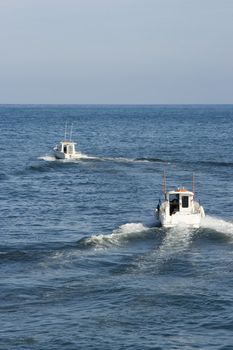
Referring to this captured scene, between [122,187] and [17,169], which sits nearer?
[122,187]

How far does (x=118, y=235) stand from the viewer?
52.4 meters

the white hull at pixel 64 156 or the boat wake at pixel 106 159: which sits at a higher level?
the white hull at pixel 64 156

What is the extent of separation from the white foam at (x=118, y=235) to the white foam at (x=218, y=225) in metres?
4.52

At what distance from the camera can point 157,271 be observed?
42.7m

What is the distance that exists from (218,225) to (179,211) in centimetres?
309

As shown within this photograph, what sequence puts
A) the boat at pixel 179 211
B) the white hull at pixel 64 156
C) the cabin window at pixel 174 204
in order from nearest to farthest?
1. the boat at pixel 179 211
2. the cabin window at pixel 174 204
3. the white hull at pixel 64 156

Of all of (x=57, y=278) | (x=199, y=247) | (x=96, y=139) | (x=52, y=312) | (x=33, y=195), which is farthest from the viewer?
(x=96, y=139)

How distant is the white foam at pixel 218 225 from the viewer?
53906 mm

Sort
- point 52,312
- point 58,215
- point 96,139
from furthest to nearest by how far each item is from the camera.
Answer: point 96,139 → point 58,215 → point 52,312

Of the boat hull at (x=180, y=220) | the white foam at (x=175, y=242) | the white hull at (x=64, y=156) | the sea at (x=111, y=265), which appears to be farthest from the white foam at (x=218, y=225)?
the white hull at (x=64, y=156)

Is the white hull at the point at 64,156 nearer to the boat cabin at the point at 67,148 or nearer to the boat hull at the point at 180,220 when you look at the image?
the boat cabin at the point at 67,148

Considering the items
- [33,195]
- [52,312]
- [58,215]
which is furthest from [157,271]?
[33,195]

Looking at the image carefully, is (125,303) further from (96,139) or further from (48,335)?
(96,139)

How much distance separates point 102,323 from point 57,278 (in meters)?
7.30
